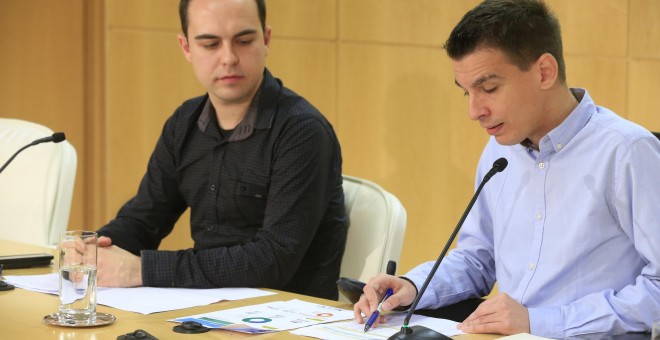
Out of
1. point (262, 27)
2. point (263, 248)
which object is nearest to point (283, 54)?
point (262, 27)

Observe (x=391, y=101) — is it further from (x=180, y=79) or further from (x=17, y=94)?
(x=17, y=94)

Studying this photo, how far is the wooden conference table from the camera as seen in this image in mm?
1752

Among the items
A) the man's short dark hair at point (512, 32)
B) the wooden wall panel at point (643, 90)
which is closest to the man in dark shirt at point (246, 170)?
the man's short dark hair at point (512, 32)

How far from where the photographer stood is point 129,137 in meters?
4.13

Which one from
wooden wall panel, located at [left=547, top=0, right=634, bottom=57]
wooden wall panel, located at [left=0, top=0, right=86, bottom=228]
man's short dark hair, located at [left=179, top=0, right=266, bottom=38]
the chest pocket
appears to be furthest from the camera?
wooden wall panel, located at [left=547, top=0, right=634, bottom=57]

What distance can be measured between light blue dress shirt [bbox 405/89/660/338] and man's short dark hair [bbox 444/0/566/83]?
0.16m

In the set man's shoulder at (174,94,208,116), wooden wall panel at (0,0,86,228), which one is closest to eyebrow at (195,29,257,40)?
man's shoulder at (174,94,208,116)

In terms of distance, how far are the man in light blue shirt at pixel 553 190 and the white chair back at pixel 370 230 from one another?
0.38 metres

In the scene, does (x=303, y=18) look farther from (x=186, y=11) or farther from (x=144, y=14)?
(x=186, y=11)

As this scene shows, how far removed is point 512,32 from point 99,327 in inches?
43.0

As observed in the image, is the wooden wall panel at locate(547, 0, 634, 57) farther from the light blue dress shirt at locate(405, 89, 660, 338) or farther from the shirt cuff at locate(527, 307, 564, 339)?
the shirt cuff at locate(527, 307, 564, 339)

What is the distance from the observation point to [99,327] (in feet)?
5.98

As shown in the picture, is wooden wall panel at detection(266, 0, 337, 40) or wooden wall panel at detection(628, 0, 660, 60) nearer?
wooden wall panel at detection(266, 0, 337, 40)

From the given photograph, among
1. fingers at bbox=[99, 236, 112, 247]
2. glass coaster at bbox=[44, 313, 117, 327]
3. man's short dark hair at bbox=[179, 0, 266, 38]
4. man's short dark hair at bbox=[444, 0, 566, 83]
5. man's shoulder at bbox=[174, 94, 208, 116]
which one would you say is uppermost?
man's short dark hair at bbox=[179, 0, 266, 38]
